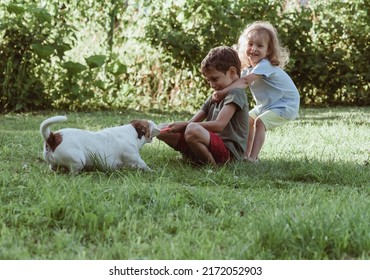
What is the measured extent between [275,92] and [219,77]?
0.85 m

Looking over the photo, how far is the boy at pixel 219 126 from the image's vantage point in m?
4.72

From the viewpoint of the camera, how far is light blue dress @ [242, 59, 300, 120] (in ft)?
17.9

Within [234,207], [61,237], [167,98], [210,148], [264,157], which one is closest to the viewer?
[61,237]

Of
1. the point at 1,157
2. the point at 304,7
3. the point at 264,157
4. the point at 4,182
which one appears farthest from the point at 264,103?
the point at 304,7

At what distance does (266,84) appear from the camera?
5.55 metres

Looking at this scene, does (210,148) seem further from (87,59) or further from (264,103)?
(87,59)

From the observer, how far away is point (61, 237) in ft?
9.46

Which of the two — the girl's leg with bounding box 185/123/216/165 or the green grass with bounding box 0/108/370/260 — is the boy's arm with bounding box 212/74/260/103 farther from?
the green grass with bounding box 0/108/370/260

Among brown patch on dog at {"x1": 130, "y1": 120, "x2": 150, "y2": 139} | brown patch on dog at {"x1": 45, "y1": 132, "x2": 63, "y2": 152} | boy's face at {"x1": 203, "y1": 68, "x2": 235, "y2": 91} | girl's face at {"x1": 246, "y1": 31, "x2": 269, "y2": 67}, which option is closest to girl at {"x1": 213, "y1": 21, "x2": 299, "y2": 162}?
girl's face at {"x1": 246, "y1": 31, "x2": 269, "y2": 67}

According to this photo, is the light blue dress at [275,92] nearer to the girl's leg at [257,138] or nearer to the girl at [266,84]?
the girl at [266,84]

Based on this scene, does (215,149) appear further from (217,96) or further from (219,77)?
(219,77)

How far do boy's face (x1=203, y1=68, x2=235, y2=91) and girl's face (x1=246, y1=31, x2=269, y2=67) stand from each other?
634mm

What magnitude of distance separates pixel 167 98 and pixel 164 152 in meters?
5.04

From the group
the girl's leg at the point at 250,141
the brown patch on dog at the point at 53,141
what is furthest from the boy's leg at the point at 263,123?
the brown patch on dog at the point at 53,141
